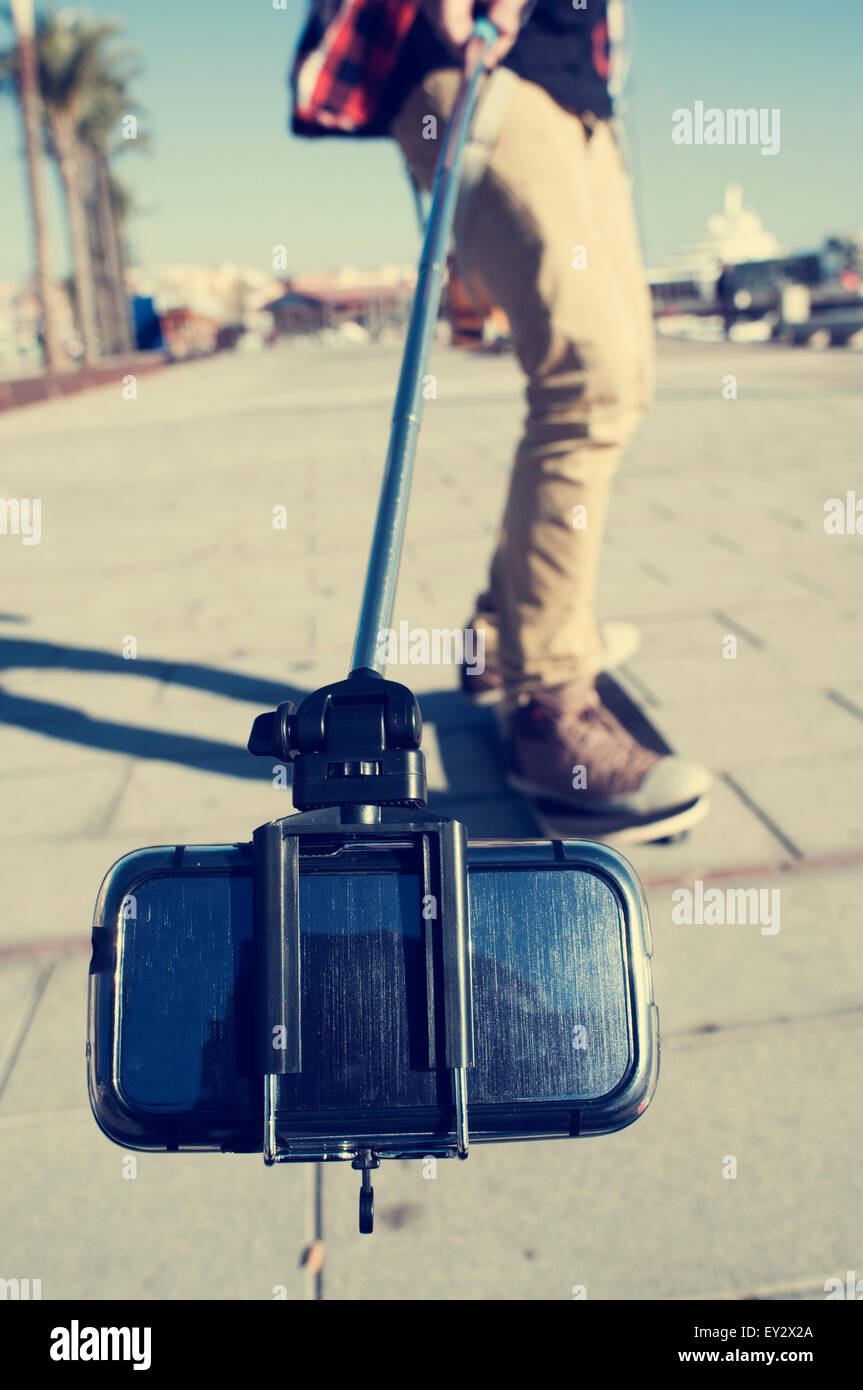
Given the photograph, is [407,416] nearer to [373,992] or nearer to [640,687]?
[373,992]

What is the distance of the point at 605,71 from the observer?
1.98 metres

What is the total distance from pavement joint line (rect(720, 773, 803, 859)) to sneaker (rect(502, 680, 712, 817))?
19 centimetres

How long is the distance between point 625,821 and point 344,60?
139 cm

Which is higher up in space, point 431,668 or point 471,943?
point 431,668

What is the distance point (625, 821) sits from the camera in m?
2.02

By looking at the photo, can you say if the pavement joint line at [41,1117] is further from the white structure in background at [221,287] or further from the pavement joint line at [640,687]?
the white structure in background at [221,287]

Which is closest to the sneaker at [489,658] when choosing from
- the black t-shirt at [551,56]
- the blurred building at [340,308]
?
the black t-shirt at [551,56]

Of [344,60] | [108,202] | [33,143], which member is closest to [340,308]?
[108,202]

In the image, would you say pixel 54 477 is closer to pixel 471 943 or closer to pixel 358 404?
pixel 358 404

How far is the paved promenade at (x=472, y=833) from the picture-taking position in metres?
1.21

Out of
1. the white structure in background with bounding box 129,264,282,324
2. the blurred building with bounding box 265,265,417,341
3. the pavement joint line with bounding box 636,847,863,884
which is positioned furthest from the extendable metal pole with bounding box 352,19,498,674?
the white structure in background with bounding box 129,264,282,324

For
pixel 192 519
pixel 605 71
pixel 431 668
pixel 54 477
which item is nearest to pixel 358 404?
pixel 54 477

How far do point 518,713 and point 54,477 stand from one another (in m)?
6.24

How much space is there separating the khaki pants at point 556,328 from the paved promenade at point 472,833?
425 millimetres
